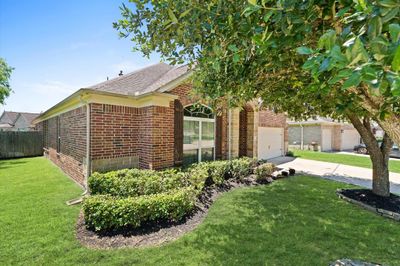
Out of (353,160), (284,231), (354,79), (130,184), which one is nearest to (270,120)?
(353,160)

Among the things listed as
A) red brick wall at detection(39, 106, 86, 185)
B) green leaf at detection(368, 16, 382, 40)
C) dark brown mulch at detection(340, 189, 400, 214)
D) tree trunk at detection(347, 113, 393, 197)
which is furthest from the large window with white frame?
green leaf at detection(368, 16, 382, 40)

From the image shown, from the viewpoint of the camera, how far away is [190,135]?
9336 millimetres

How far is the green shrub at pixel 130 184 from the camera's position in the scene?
19.1ft

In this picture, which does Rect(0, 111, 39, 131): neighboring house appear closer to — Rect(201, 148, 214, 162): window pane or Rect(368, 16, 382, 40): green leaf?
Rect(201, 148, 214, 162): window pane

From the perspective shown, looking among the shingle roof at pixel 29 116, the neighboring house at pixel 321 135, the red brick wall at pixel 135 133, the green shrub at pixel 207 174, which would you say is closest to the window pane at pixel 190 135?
the red brick wall at pixel 135 133

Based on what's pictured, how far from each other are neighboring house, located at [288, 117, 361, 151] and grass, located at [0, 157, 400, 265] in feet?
57.7

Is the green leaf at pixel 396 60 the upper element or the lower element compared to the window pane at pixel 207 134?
upper

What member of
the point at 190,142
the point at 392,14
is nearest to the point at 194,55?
the point at 392,14

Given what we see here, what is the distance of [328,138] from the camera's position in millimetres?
23484

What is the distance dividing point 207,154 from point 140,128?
3.50 meters

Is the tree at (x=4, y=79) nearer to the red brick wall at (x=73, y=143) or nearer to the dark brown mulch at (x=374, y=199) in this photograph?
the red brick wall at (x=73, y=143)

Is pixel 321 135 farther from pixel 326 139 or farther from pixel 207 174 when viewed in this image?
pixel 207 174

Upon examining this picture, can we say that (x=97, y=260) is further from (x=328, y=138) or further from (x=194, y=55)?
(x=328, y=138)

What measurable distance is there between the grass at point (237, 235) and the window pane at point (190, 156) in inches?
107
